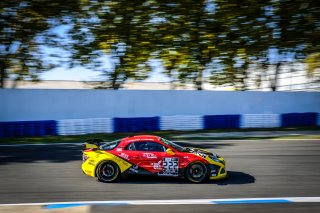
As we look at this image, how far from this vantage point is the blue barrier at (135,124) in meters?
19.5

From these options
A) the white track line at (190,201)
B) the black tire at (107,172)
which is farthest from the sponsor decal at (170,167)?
the white track line at (190,201)

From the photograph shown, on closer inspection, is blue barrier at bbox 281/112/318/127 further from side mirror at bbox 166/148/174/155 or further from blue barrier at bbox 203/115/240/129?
side mirror at bbox 166/148/174/155

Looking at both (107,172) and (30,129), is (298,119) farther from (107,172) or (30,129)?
Result: (107,172)

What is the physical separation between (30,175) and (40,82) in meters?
14.6

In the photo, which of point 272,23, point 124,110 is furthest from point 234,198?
point 272,23

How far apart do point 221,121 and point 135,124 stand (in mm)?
4700

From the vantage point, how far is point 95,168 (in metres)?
9.31

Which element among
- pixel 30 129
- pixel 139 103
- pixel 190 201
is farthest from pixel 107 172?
pixel 139 103

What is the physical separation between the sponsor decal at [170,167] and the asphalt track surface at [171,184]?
0.83 feet

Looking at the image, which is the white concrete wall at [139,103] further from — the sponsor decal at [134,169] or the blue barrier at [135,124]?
the sponsor decal at [134,169]

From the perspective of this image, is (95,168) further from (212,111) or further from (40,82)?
(40,82)

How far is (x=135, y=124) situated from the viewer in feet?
64.6

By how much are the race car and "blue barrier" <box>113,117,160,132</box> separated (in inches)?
396

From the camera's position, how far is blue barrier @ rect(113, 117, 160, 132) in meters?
19.5
